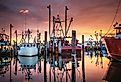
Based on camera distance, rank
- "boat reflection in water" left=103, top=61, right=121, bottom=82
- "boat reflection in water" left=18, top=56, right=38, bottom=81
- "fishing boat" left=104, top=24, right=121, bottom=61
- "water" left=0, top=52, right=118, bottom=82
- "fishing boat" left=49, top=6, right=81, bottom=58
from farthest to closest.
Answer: "fishing boat" left=49, top=6, right=81, bottom=58 < "fishing boat" left=104, top=24, right=121, bottom=61 < "boat reflection in water" left=18, top=56, right=38, bottom=81 < "water" left=0, top=52, right=118, bottom=82 < "boat reflection in water" left=103, top=61, right=121, bottom=82

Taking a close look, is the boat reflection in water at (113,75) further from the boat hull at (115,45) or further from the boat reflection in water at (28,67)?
the boat hull at (115,45)

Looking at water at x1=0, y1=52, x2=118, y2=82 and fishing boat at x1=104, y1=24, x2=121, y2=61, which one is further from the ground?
fishing boat at x1=104, y1=24, x2=121, y2=61

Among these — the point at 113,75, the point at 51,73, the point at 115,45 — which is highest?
the point at 115,45

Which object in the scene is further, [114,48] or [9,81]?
[114,48]

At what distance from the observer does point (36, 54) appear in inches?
1885

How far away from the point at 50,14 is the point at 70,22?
4.47 m

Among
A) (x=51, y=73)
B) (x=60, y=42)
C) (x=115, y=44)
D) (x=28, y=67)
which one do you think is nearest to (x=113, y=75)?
(x=51, y=73)

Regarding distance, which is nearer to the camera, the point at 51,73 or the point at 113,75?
the point at 113,75

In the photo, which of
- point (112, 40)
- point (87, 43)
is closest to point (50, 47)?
point (112, 40)

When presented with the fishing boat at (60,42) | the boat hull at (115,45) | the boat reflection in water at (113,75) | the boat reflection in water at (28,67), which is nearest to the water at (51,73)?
the boat reflection in water at (28,67)

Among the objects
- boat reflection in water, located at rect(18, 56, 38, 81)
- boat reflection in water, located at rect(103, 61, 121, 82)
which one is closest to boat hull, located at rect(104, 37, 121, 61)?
boat reflection in water, located at rect(103, 61, 121, 82)

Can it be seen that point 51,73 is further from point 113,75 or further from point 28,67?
point 28,67

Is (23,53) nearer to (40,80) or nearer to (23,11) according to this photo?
(23,11)

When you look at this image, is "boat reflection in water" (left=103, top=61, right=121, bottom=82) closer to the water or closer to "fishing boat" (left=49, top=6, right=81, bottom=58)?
the water
